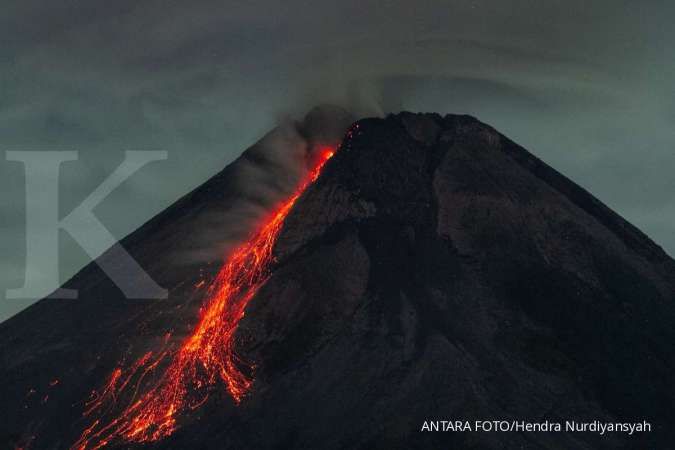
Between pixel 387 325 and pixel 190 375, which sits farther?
pixel 190 375

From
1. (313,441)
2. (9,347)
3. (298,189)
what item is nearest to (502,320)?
(313,441)

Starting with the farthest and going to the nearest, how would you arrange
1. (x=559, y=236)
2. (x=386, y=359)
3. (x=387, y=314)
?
(x=559, y=236)
(x=387, y=314)
(x=386, y=359)

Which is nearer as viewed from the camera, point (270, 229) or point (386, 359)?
point (386, 359)

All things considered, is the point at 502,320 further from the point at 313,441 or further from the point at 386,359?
the point at 313,441

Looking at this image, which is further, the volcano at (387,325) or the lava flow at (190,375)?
the lava flow at (190,375)

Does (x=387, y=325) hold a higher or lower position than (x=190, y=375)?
higher
